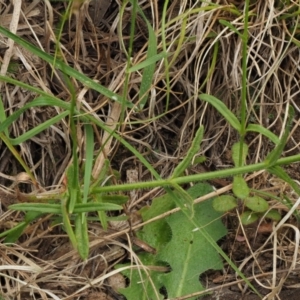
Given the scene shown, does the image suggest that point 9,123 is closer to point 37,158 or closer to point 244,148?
point 37,158

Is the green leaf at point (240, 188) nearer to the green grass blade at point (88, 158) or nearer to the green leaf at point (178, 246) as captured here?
the green leaf at point (178, 246)

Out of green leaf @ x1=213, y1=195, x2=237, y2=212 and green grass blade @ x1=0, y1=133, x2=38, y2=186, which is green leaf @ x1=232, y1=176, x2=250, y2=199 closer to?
green leaf @ x1=213, y1=195, x2=237, y2=212

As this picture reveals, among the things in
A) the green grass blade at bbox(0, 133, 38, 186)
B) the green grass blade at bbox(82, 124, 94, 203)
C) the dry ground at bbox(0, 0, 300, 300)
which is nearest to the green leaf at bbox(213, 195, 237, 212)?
the dry ground at bbox(0, 0, 300, 300)

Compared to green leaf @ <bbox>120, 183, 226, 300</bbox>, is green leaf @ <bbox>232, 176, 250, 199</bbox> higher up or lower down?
higher up

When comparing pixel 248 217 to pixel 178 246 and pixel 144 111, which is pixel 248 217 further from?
pixel 144 111

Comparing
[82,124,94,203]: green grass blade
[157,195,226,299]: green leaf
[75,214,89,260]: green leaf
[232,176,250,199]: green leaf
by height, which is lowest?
[157,195,226,299]: green leaf

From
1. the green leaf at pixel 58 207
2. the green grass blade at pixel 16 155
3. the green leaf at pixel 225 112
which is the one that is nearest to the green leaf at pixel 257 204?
the green leaf at pixel 225 112

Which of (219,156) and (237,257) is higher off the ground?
(219,156)

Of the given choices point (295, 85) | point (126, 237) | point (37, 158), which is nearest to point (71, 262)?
point (126, 237)
